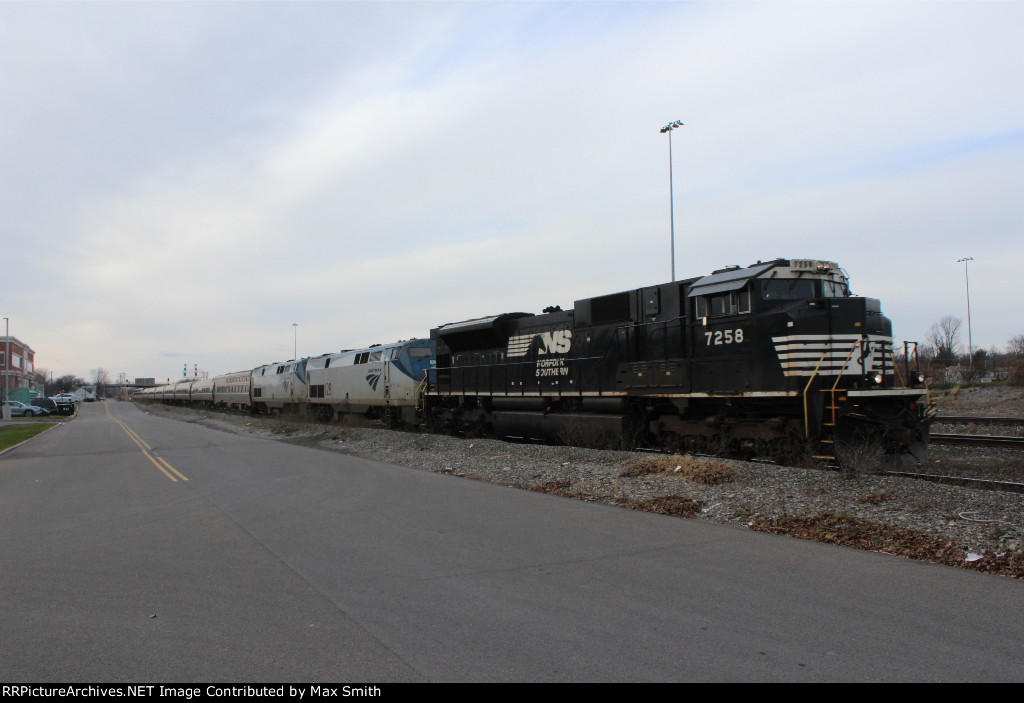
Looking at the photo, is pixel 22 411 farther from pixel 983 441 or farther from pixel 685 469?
pixel 983 441

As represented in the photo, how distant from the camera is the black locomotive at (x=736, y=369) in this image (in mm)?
11273

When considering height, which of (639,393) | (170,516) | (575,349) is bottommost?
(170,516)

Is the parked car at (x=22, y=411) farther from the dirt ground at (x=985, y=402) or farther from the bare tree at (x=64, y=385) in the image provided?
the bare tree at (x=64, y=385)

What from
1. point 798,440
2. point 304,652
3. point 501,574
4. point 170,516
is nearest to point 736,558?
point 501,574

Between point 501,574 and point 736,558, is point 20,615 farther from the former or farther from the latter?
point 736,558

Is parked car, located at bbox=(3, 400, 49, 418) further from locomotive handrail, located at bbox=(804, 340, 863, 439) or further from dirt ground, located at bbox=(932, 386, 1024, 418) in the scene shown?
dirt ground, located at bbox=(932, 386, 1024, 418)

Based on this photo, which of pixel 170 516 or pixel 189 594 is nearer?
pixel 189 594

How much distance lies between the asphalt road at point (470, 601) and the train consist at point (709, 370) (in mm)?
4752

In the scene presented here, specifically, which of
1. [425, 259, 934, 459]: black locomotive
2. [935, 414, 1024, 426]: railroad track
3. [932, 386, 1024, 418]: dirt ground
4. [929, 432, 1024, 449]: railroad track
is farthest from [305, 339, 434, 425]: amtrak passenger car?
[932, 386, 1024, 418]: dirt ground

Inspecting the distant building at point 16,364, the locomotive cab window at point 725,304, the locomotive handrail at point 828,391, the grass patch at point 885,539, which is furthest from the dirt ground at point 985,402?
the distant building at point 16,364

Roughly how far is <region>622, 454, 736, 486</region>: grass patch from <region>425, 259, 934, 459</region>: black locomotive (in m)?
2.06

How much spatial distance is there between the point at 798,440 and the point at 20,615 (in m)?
10.9

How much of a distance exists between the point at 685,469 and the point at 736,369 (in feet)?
Result: 9.66

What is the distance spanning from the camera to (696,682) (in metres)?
3.64
